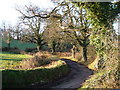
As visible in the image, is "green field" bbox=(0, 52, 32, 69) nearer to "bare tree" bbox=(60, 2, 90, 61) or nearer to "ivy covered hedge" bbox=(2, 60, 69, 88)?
"ivy covered hedge" bbox=(2, 60, 69, 88)

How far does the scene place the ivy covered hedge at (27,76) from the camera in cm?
730

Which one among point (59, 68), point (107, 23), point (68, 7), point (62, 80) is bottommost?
point (62, 80)

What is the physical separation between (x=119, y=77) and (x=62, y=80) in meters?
5.21

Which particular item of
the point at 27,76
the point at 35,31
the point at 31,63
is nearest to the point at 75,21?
the point at 31,63

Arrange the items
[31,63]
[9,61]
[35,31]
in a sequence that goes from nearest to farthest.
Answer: [31,63], [9,61], [35,31]

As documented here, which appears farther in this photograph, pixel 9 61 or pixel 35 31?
pixel 35 31

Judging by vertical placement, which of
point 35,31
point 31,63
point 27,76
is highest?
point 35,31

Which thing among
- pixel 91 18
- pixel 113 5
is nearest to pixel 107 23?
pixel 91 18

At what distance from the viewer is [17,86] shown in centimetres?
760

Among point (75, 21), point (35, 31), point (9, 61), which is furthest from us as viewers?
point (35, 31)

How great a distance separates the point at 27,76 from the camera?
8281 mm

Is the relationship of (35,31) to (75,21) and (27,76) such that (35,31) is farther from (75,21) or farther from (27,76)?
(27,76)

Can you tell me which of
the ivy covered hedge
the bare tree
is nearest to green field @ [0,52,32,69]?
the ivy covered hedge

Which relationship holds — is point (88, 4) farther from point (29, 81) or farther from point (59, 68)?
point (29, 81)
